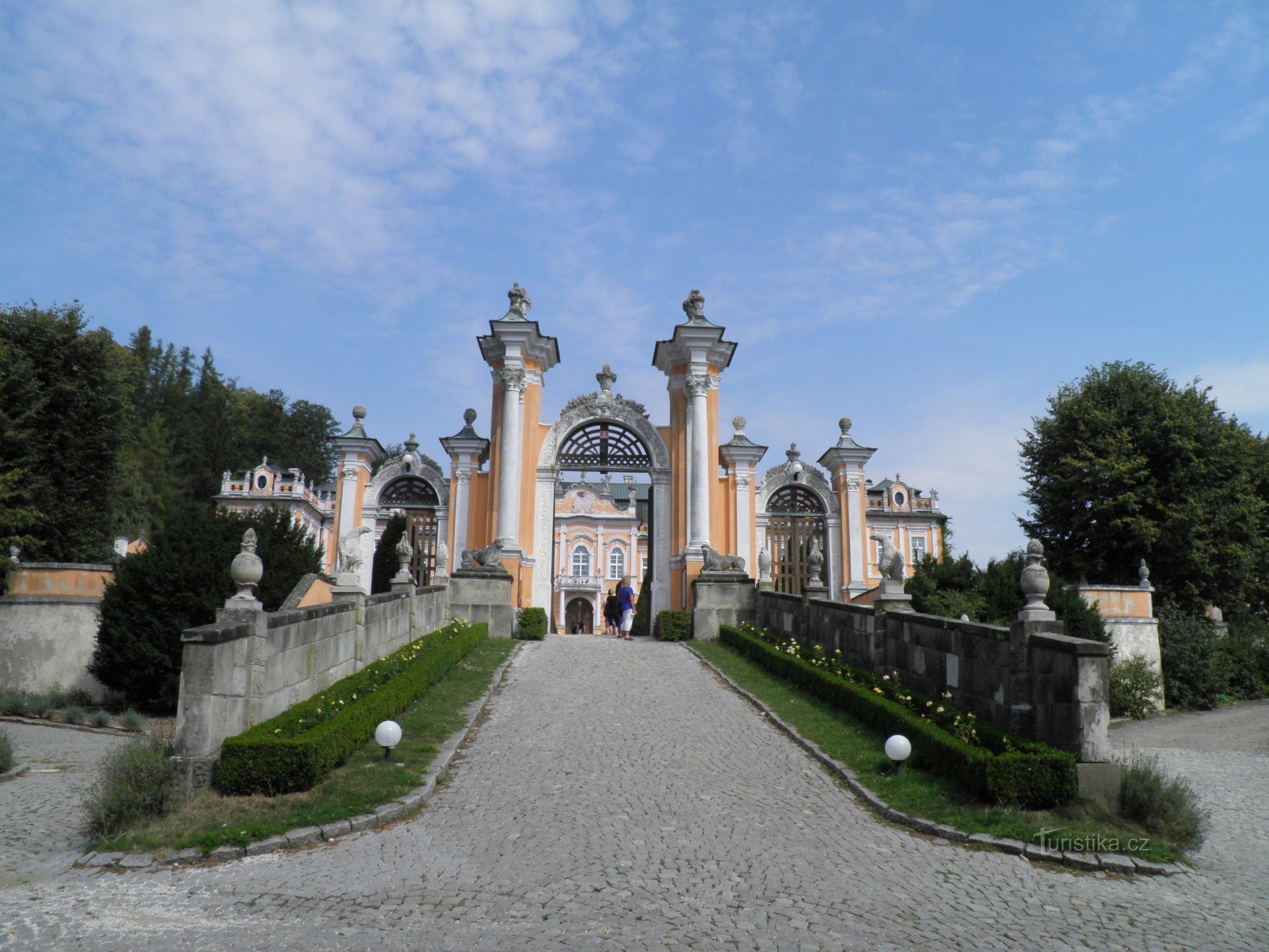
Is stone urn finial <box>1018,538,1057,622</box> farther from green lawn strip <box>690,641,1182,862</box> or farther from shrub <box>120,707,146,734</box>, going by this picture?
shrub <box>120,707,146,734</box>

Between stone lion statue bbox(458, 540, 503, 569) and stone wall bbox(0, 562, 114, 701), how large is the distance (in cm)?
703

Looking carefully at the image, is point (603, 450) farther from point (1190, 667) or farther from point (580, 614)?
point (580, 614)

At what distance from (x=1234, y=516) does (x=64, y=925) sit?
26.1 meters

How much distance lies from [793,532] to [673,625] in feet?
22.1

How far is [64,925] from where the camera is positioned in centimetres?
481

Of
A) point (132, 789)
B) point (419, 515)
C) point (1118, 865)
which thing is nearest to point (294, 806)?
point (132, 789)

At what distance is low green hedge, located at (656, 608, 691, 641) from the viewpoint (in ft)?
60.7

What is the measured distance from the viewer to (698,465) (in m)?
20.0

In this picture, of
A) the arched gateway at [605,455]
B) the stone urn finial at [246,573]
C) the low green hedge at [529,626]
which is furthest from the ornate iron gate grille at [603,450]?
the stone urn finial at [246,573]

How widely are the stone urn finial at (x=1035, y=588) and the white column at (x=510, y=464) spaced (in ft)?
43.4

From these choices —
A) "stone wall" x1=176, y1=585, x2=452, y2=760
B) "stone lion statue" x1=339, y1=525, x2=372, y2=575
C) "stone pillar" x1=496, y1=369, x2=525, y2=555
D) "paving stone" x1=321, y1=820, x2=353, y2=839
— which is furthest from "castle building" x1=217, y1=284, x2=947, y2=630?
"paving stone" x1=321, y1=820, x2=353, y2=839

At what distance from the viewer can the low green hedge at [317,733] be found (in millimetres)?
6840

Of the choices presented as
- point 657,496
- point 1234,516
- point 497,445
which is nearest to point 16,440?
point 497,445

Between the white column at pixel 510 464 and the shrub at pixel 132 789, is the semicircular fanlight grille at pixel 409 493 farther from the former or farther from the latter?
the shrub at pixel 132 789
